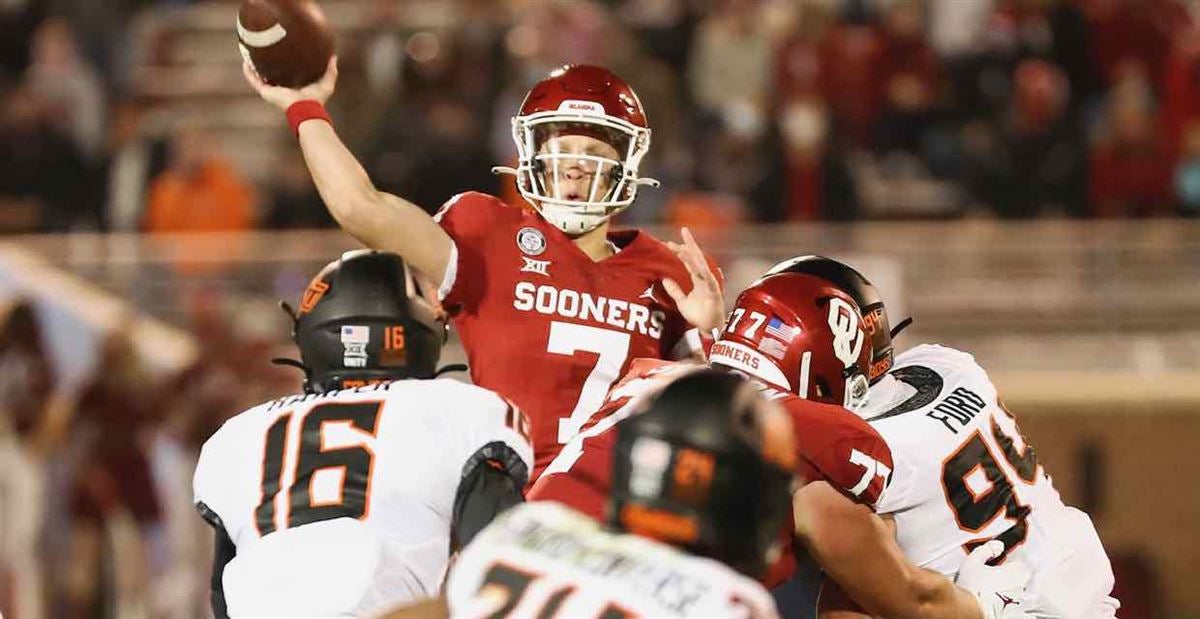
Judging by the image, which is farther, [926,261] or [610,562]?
[926,261]

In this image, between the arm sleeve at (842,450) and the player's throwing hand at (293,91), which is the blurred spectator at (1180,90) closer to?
the player's throwing hand at (293,91)

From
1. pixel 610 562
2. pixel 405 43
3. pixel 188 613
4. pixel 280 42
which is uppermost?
pixel 280 42

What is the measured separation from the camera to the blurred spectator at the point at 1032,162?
12.5 meters

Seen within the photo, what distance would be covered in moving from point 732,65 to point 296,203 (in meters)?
2.75

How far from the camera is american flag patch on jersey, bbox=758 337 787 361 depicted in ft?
16.2

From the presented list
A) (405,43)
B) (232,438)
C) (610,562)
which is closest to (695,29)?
(405,43)

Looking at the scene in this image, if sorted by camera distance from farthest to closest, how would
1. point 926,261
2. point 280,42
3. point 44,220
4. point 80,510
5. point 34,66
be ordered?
1. point 34,66
2. point 44,220
3. point 926,261
4. point 80,510
5. point 280,42

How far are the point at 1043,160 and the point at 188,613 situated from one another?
5.50 metres

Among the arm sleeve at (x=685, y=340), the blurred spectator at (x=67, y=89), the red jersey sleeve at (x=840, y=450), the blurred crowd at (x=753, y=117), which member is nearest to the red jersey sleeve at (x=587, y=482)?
the red jersey sleeve at (x=840, y=450)

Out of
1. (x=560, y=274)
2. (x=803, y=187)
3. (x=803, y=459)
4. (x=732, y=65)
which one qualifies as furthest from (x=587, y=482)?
(x=732, y=65)

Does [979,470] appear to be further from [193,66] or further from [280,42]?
[193,66]

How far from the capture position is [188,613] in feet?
37.5

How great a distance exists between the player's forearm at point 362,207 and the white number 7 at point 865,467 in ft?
4.70

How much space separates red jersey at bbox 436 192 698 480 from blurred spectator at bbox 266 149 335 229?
6.86 meters
